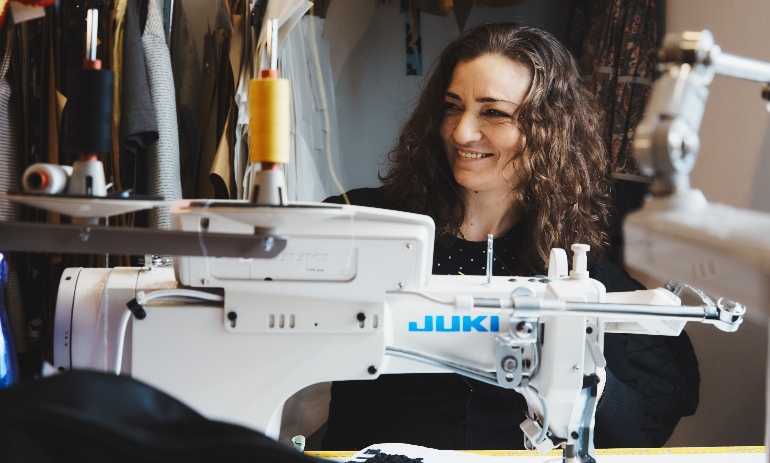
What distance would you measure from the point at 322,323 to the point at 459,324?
6.3 inches

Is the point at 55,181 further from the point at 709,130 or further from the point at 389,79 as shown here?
the point at 389,79

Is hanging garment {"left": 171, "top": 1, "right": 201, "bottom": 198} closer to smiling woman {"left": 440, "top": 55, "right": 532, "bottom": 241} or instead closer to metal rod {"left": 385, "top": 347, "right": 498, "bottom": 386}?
smiling woman {"left": 440, "top": 55, "right": 532, "bottom": 241}

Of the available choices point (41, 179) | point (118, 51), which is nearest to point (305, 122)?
point (118, 51)

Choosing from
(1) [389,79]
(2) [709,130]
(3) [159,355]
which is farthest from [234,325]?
(1) [389,79]

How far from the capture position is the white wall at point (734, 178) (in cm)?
175

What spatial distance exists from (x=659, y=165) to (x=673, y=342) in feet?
4.67

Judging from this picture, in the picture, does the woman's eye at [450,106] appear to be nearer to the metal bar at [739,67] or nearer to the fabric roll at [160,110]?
the fabric roll at [160,110]

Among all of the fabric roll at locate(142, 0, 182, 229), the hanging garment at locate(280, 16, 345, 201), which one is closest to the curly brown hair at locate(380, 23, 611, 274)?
the hanging garment at locate(280, 16, 345, 201)

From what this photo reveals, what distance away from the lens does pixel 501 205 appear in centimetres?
159

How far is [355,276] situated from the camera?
830mm

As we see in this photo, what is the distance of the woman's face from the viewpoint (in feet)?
4.84

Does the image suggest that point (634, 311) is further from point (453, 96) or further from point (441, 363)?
point (453, 96)

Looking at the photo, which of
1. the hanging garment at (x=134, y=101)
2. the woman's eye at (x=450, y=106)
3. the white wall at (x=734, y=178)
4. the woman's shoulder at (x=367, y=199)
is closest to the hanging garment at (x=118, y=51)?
the hanging garment at (x=134, y=101)

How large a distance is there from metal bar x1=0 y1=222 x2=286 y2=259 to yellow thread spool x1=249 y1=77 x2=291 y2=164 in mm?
71
